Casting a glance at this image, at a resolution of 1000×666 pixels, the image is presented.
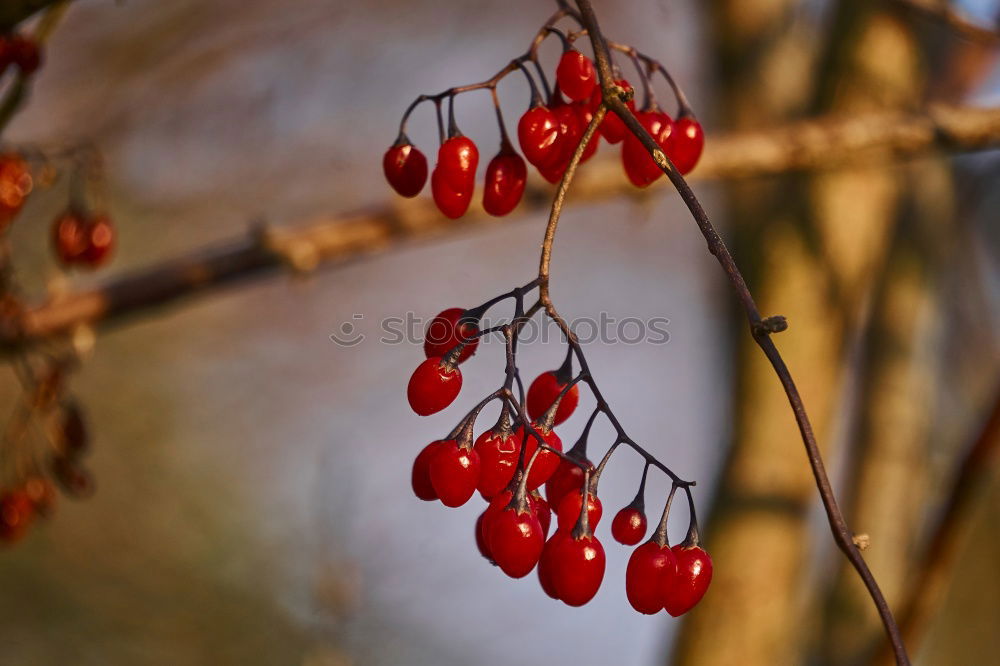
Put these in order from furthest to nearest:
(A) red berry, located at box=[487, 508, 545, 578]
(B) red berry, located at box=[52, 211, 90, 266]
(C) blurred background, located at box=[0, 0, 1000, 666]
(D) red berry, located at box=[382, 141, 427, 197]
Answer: (C) blurred background, located at box=[0, 0, 1000, 666] < (B) red berry, located at box=[52, 211, 90, 266] < (D) red berry, located at box=[382, 141, 427, 197] < (A) red berry, located at box=[487, 508, 545, 578]

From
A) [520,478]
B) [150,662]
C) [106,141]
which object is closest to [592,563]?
[520,478]

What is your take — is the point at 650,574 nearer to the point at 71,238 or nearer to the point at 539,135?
the point at 539,135

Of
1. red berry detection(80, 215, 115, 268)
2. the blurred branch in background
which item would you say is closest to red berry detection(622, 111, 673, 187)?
the blurred branch in background

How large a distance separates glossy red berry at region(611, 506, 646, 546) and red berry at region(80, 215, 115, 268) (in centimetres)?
129

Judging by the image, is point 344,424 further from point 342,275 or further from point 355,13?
point 355,13

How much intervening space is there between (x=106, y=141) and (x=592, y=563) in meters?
3.71

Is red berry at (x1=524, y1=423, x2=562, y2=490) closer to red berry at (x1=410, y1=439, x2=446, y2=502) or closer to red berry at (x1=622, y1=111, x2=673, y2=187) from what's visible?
red berry at (x1=410, y1=439, x2=446, y2=502)

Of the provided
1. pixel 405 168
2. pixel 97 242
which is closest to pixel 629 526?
pixel 405 168

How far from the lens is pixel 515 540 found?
0.75 metres

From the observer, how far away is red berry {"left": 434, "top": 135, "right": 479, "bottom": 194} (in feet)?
3.04

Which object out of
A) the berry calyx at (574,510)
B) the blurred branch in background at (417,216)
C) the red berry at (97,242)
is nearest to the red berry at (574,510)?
the berry calyx at (574,510)

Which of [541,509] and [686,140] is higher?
[686,140]

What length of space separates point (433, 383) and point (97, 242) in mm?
1210

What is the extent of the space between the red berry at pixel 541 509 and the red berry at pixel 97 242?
1.27m
